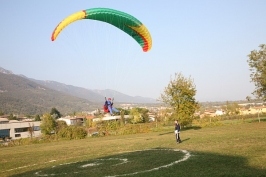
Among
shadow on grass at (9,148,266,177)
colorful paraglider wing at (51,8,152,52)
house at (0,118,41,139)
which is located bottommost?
house at (0,118,41,139)

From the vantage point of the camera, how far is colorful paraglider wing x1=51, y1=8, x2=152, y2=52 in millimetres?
20688

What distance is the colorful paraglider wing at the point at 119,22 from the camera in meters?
20.7

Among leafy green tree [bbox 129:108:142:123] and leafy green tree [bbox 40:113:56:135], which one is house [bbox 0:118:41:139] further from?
leafy green tree [bbox 129:108:142:123]

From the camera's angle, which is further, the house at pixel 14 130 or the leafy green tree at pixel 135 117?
the leafy green tree at pixel 135 117

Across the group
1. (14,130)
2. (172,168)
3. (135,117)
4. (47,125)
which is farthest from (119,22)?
(135,117)

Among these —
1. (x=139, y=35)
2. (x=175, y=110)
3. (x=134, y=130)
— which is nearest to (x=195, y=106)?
(x=175, y=110)

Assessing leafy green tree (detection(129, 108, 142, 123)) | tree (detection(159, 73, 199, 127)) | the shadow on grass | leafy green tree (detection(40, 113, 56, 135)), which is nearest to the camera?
the shadow on grass

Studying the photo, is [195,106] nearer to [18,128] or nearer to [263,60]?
[263,60]

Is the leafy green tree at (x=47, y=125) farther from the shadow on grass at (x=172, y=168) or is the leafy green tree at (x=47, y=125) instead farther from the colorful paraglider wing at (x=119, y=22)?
→ the shadow on grass at (x=172, y=168)

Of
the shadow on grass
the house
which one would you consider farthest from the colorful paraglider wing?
the house

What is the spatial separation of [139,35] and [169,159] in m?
12.9

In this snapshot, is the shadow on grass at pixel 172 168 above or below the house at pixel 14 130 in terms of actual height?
above

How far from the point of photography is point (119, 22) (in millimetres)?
22375

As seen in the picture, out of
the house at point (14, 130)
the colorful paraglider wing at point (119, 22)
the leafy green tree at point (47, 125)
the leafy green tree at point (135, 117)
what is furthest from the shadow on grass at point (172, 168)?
the leafy green tree at point (135, 117)
